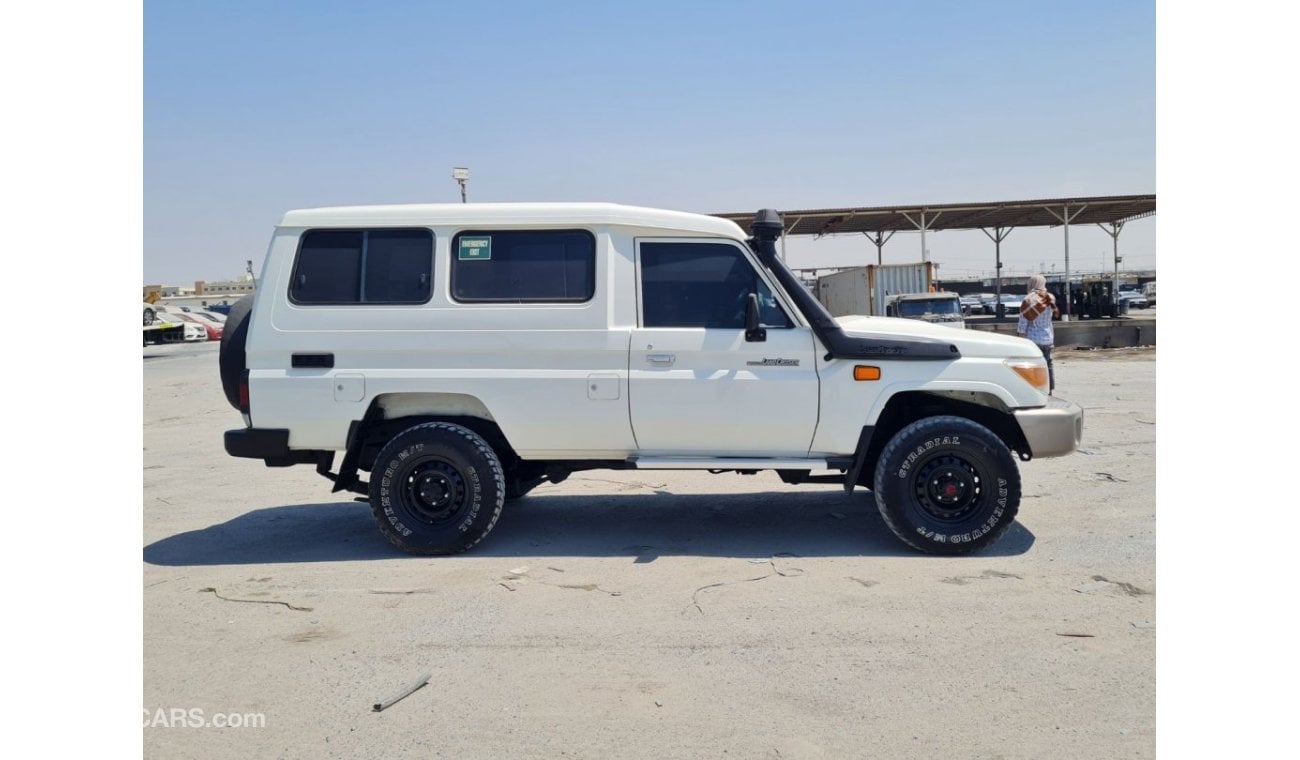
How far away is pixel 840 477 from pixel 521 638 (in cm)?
270

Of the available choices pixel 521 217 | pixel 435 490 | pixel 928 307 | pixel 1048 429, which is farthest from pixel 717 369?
pixel 928 307

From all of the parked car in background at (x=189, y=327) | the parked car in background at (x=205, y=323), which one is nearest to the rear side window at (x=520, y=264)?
the parked car in background at (x=189, y=327)

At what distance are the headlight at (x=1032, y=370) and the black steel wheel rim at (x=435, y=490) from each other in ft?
11.9

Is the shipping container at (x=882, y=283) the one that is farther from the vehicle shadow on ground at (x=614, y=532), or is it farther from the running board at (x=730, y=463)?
the running board at (x=730, y=463)

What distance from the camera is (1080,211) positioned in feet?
104

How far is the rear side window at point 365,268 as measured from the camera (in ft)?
20.3

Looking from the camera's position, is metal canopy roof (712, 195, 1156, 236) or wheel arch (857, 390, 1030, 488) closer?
wheel arch (857, 390, 1030, 488)

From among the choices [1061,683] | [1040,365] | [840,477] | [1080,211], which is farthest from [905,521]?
[1080,211]

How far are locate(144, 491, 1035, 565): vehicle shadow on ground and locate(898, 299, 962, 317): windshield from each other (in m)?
15.0

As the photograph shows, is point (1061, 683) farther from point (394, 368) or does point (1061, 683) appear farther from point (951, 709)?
point (394, 368)

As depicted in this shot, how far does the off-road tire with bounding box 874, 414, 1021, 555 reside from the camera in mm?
5863

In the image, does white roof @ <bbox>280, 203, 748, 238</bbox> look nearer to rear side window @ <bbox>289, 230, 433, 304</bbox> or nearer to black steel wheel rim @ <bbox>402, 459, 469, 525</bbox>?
rear side window @ <bbox>289, 230, 433, 304</bbox>

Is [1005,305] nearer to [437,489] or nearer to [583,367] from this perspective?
[583,367]

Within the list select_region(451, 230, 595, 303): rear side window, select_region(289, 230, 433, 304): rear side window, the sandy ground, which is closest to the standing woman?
the sandy ground
